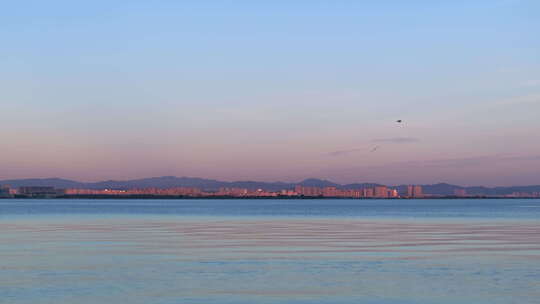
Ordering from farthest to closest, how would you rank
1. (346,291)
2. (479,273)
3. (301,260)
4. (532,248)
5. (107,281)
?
1. (532,248)
2. (301,260)
3. (479,273)
4. (107,281)
5. (346,291)

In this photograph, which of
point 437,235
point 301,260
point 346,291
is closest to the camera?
point 346,291

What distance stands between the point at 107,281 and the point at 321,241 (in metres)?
18.0

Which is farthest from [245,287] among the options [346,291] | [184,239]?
[184,239]

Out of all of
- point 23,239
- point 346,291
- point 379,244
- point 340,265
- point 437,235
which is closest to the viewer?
point 346,291

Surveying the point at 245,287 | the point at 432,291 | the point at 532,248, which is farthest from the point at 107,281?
the point at 532,248

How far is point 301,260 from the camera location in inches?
1153

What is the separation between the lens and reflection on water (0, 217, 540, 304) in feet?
68.6

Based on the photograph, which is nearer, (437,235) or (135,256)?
(135,256)

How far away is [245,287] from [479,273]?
8611 millimetres

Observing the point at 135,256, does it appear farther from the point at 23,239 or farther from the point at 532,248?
the point at 532,248

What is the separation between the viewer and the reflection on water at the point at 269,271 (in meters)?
20.9

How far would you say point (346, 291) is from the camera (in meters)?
21.7

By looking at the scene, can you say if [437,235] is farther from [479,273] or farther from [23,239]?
[23,239]

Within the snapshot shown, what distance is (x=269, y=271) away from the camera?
84.7 ft
